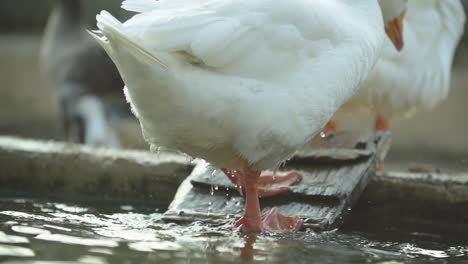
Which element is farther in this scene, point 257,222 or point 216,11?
point 257,222

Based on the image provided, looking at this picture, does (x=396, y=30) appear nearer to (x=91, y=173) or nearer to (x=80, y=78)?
(x=91, y=173)

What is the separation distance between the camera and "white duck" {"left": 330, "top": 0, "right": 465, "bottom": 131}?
17.7 ft

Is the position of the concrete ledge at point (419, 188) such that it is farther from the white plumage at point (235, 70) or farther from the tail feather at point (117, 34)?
the tail feather at point (117, 34)

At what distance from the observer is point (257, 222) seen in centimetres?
362

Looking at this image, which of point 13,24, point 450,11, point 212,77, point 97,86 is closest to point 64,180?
point 212,77

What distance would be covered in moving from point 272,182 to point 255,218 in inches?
20.5

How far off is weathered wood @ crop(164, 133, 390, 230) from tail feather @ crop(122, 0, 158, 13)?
3.42 ft

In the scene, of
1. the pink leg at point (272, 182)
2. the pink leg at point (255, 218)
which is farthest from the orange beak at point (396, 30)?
the pink leg at point (255, 218)

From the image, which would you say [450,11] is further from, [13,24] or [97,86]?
[13,24]

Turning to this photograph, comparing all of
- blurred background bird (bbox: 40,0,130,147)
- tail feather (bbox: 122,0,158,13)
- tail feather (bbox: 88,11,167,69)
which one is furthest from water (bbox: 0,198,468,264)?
blurred background bird (bbox: 40,0,130,147)

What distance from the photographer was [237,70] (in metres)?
3.22

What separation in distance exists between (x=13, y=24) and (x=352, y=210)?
40.0ft

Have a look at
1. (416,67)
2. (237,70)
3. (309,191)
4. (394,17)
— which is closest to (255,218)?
(309,191)

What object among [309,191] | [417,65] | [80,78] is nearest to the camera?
[309,191]
